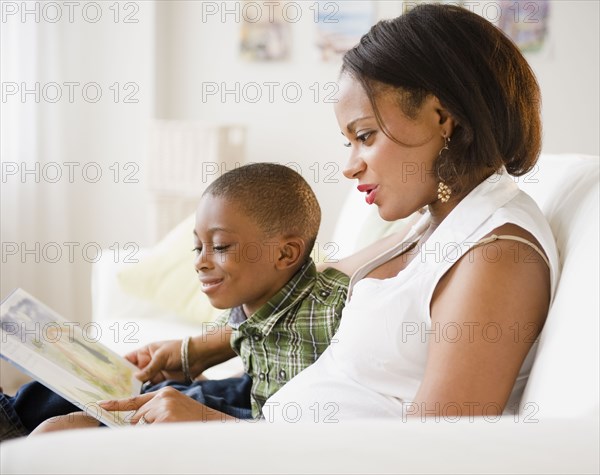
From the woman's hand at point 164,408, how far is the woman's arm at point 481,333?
299 mm

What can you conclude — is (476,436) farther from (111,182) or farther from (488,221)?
(111,182)

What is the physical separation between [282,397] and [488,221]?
40 cm

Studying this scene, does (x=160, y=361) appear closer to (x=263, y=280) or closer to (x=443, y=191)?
(x=263, y=280)

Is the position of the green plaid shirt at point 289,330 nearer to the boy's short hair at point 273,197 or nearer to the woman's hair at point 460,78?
the boy's short hair at point 273,197

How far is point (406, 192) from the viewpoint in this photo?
125 centimetres

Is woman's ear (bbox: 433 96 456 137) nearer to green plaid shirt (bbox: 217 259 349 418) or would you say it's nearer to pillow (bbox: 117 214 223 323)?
green plaid shirt (bbox: 217 259 349 418)

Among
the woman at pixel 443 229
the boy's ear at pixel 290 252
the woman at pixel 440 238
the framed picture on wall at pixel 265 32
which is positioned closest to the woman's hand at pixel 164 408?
the woman at pixel 440 238

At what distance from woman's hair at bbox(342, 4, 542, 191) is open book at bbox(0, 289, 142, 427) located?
575 millimetres

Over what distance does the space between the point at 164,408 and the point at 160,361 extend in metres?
0.48

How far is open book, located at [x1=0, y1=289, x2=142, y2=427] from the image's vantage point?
110 centimetres

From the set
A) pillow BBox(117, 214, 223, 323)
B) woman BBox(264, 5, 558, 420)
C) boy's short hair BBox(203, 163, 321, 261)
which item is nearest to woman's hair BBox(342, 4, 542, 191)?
woman BBox(264, 5, 558, 420)

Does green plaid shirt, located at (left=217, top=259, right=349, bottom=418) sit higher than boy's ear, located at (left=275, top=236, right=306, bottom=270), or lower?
lower

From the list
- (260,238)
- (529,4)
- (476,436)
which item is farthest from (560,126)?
(476,436)

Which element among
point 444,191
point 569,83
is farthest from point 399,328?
point 569,83
